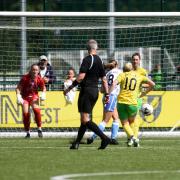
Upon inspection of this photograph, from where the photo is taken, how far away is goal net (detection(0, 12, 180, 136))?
2225 cm

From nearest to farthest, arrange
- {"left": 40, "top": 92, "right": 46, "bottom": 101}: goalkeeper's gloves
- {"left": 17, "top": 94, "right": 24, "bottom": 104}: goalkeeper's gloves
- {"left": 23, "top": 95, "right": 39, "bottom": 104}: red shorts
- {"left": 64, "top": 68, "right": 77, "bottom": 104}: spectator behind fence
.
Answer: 1. {"left": 17, "top": 94, "right": 24, "bottom": 104}: goalkeeper's gloves
2. {"left": 23, "top": 95, "right": 39, "bottom": 104}: red shorts
3. {"left": 40, "top": 92, "right": 46, "bottom": 101}: goalkeeper's gloves
4. {"left": 64, "top": 68, "right": 77, "bottom": 104}: spectator behind fence

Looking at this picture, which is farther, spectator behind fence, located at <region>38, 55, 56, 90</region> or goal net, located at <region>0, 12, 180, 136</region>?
spectator behind fence, located at <region>38, 55, 56, 90</region>

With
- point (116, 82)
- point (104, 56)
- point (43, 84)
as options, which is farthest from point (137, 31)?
point (116, 82)

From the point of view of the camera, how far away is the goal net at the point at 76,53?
22.2 metres

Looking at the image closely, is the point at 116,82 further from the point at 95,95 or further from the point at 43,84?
the point at 43,84

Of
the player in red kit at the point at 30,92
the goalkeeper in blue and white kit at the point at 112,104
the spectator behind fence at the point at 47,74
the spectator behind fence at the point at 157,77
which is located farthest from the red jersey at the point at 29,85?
the spectator behind fence at the point at 157,77

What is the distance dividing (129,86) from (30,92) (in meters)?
4.28

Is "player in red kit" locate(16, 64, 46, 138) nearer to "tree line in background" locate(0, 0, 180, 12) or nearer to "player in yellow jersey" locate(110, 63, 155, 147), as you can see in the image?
"player in yellow jersey" locate(110, 63, 155, 147)

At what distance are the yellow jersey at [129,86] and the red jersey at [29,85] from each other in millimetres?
4051

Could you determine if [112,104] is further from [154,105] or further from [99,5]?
[99,5]

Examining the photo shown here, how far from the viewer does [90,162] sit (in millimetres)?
13156

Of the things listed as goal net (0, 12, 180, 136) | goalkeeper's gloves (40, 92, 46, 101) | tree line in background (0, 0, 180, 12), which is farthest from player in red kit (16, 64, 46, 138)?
tree line in background (0, 0, 180, 12)

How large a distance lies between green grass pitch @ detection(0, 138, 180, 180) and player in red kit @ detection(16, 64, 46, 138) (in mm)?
3047

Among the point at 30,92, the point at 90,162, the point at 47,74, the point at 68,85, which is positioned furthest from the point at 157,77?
the point at 90,162
